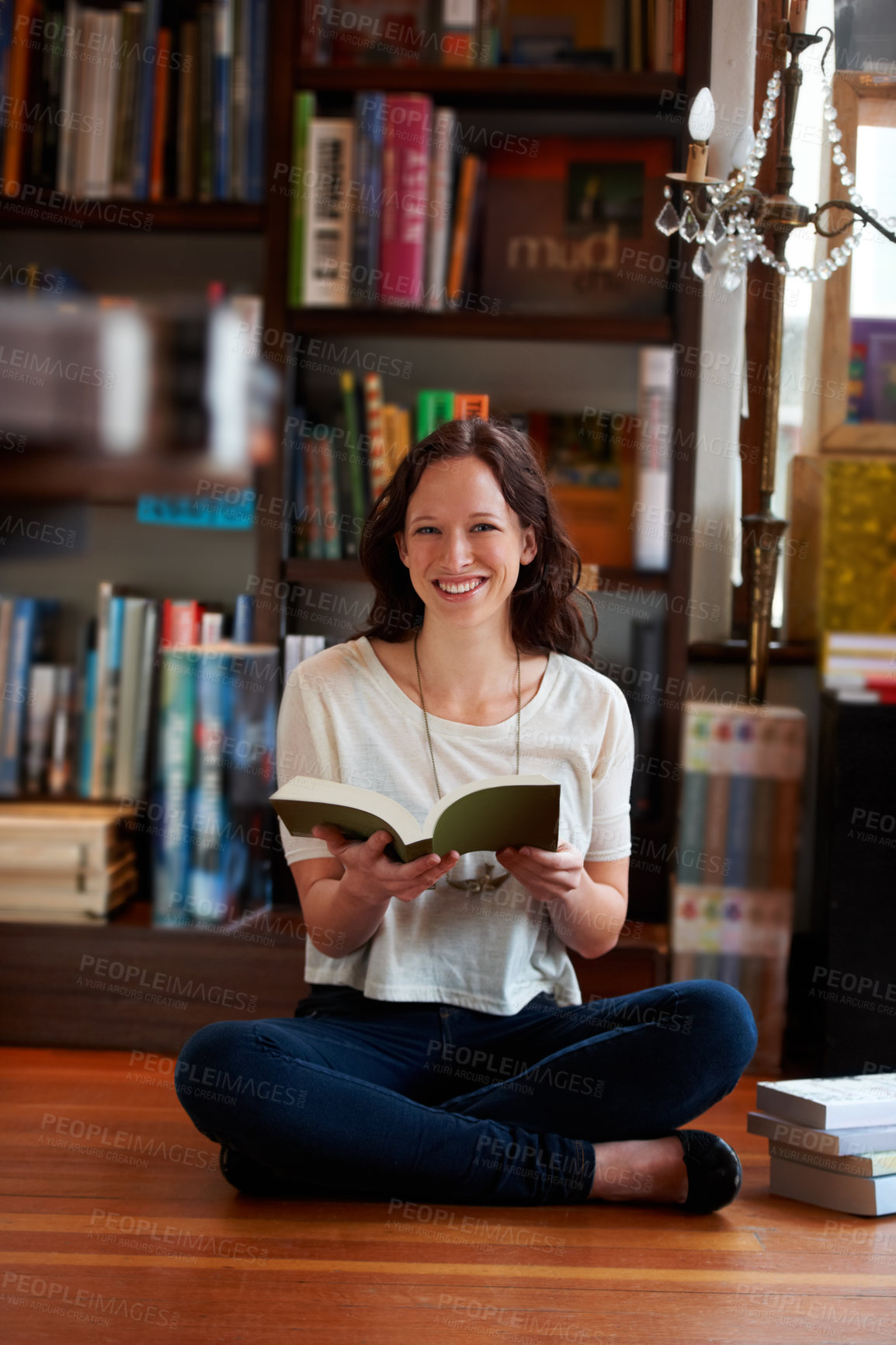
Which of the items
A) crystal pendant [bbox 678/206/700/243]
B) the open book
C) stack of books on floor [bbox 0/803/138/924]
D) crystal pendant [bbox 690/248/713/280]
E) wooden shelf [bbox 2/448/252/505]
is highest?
crystal pendant [bbox 678/206/700/243]

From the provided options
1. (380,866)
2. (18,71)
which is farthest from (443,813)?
(18,71)

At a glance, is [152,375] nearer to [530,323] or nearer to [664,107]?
[530,323]

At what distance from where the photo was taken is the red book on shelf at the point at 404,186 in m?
2.02

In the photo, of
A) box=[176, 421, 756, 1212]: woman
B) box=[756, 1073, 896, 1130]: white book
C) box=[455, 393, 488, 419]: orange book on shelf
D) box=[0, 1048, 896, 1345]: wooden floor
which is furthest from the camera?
box=[455, 393, 488, 419]: orange book on shelf

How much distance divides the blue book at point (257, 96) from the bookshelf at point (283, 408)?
14mm

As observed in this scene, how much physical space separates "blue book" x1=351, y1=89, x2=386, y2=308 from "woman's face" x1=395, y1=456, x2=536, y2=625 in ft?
2.20

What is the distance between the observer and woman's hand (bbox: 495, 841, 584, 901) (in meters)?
1.32

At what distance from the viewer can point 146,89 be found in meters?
2.06

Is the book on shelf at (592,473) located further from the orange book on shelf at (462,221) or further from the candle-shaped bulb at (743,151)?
the candle-shaped bulb at (743,151)

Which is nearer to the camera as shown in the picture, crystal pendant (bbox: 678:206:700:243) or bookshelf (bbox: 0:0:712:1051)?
crystal pendant (bbox: 678:206:700:243)

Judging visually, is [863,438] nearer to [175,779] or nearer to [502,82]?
[502,82]

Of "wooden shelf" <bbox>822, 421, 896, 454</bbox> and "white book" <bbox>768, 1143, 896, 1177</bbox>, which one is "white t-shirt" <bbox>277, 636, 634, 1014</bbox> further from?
"wooden shelf" <bbox>822, 421, 896, 454</bbox>

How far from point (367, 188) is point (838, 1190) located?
5.28ft

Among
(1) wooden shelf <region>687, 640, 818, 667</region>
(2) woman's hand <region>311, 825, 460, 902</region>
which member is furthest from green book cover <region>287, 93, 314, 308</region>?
(2) woman's hand <region>311, 825, 460, 902</region>
